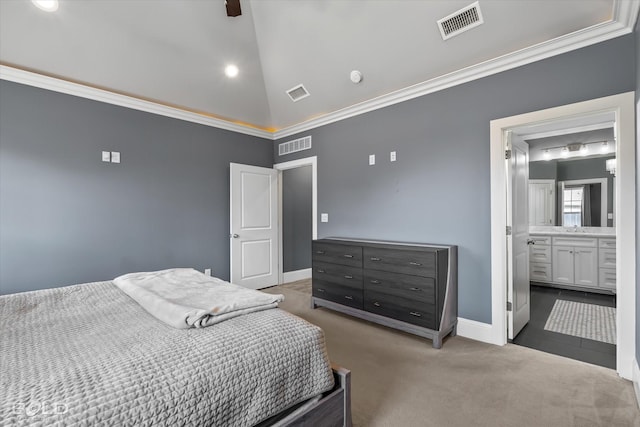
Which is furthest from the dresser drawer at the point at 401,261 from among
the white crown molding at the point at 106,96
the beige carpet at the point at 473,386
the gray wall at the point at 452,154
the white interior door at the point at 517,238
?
the white crown molding at the point at 106,96

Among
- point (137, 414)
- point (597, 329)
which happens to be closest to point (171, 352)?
point (137, 414)

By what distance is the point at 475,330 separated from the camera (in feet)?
9.64

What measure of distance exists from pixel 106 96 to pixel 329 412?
156 inches

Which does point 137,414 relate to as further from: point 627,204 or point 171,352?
point 627,204

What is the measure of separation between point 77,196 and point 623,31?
5150mm

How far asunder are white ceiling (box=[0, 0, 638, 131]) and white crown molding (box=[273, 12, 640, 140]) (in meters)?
0.01

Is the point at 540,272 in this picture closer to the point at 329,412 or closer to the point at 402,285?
the point at 402,285

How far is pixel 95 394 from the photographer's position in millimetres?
902

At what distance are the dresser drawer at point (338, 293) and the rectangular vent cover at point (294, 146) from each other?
84.6 inches

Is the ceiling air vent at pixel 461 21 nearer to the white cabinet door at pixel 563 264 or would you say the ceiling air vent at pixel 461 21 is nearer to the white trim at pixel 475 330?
the white trim at pixel 475 330

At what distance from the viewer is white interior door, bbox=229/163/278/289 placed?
4512 mm

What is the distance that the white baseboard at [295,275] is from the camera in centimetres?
524

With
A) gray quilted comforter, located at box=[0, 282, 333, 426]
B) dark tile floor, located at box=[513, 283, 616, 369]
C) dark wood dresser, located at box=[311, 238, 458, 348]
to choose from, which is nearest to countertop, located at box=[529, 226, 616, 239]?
dark tile floor, located at box=[513, 283, 616, 369]

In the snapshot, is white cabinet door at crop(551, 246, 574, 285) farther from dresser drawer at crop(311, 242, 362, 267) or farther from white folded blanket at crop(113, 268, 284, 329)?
white folded blanket at crop(113, 268, 284, 329)
